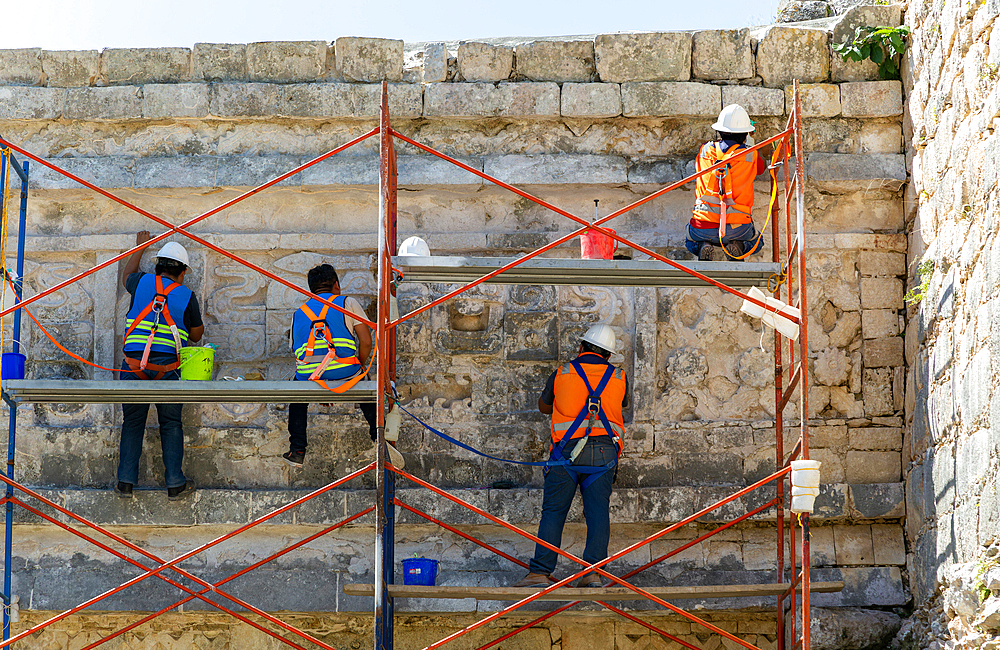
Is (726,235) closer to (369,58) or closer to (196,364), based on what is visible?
(369,58)

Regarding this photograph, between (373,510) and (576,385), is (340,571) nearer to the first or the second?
(373,510)

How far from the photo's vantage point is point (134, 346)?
22.8 ft

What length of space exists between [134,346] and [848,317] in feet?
14.7

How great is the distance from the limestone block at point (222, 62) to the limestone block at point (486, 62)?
1.48 m

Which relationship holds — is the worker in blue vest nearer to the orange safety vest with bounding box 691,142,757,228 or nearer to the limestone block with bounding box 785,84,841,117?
the orange safety vest with bounding box 691,142,757,228

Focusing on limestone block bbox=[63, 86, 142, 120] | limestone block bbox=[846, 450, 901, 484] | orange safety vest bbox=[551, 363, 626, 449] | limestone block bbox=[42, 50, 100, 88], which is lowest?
limestone block bbox=[846, 450, 901, 484]

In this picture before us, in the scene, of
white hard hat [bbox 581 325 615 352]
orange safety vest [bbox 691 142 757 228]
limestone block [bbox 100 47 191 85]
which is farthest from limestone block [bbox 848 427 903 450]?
limestone block [bbox 100 47 191 85]

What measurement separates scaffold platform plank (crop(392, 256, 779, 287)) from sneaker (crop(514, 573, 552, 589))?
66.0 inches

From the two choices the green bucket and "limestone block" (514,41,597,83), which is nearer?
the green bucket

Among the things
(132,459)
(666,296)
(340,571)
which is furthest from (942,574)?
(132,459)

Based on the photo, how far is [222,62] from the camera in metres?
7.83

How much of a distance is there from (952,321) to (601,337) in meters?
1.97

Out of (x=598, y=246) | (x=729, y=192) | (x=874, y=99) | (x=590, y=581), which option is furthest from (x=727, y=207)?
(x=590, y=581)

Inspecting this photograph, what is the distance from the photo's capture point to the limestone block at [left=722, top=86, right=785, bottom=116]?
7.56m
